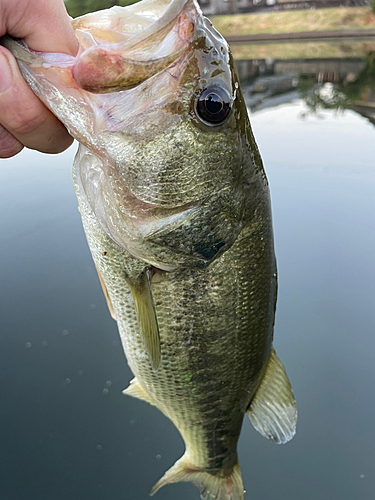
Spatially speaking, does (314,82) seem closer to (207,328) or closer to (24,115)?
(207,328)

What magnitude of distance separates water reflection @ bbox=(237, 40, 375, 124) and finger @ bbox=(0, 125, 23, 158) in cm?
795

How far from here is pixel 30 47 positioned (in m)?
0.77

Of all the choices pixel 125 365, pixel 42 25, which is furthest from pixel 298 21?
pixel 42 25

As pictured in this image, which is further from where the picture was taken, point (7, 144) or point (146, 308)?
point (146, 308)

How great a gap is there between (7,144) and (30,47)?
236 millimetres

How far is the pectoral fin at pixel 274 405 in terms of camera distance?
1.37 m

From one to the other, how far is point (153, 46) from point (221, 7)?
2962cm

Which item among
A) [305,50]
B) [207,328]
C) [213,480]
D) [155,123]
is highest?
[305,50]

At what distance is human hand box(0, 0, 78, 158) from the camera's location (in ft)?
2.37

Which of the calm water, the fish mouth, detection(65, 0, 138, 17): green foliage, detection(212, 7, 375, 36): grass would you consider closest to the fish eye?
the fish mouth

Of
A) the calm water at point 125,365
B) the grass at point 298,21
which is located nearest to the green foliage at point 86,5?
the grass at point 298,21

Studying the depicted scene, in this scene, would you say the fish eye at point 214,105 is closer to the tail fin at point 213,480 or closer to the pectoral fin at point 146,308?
the pectoral fin at point 146,308

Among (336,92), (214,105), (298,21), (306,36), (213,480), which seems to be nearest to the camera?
(214,105)

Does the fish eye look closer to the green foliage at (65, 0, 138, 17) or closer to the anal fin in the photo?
the anal fin
